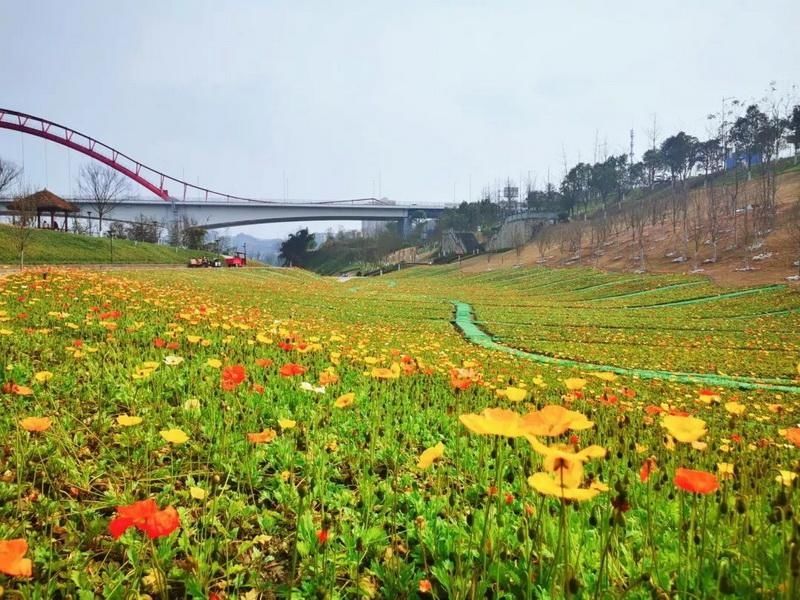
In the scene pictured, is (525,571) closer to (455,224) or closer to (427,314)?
(427,314)

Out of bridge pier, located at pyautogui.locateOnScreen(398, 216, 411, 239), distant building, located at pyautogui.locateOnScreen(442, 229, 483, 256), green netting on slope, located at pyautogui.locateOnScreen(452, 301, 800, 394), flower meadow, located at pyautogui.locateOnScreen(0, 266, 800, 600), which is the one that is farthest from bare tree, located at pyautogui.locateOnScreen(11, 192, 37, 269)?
bridge pier, located at pyautogui.locateOnScreen(398, 216, 411, 239)

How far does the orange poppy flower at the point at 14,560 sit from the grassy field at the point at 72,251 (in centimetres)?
3762

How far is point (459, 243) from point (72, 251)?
6377 cm

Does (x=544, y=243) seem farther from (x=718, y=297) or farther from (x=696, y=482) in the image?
(x=696, y=482)

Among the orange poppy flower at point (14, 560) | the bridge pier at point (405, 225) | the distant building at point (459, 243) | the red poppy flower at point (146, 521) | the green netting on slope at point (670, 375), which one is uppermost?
the bridge pier at point (405, 225)

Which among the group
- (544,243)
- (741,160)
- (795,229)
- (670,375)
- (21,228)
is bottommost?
(670,375)

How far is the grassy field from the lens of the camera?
33219 millimetres

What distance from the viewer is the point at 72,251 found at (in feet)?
127

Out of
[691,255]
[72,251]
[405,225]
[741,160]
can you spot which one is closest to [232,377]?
[72,251]

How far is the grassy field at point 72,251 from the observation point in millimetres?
33219

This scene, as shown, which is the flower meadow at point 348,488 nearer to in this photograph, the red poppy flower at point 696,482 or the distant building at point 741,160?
the red poppy flower at point 696,482

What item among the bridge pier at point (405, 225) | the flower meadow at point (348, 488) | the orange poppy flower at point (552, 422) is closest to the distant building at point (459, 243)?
the bridge pier at point (405, 225)

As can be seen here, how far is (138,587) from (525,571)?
1540mm

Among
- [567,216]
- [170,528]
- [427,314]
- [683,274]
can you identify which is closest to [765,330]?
[427,314]
